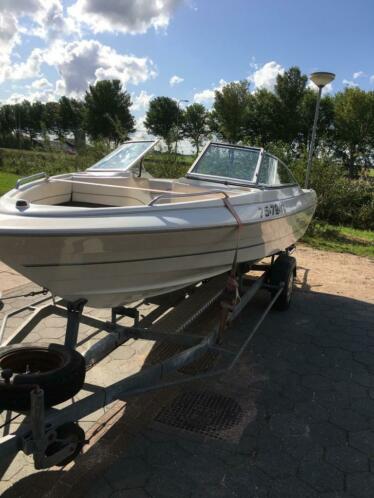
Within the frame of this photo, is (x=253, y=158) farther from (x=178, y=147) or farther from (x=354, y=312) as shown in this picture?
(x=178, y=147)

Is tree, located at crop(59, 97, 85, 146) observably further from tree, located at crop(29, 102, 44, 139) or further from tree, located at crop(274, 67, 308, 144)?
tree, located at crop(274, 67, 308, 144)

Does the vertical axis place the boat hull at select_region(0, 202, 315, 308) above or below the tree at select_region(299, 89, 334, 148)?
below

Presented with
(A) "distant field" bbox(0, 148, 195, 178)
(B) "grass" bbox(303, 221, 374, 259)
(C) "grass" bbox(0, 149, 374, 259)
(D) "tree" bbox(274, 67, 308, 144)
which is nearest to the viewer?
(B) "grass" bbox(303, 221, 374, 259)

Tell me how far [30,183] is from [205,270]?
1.63 m

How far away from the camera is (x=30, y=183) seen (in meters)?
3.64

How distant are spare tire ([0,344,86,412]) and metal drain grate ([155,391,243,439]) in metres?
0.89

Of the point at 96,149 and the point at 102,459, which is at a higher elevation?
the point at 96,149

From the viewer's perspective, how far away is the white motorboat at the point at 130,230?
2486mm

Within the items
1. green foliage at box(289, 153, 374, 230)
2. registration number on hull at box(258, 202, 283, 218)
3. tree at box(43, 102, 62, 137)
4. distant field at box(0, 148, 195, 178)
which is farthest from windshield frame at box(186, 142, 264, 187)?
tree at box(43, 102, 62, 137)

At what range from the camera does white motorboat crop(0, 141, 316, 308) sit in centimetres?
249

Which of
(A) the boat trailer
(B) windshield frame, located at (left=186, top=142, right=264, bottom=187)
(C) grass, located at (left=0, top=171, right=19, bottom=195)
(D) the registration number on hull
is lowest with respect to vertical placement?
(C) grass, located at (left=0, top=171, right=19, bottom=195)

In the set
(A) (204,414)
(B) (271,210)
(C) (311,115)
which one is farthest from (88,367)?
(C) (311,115)

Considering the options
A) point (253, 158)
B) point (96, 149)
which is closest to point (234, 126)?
point (96, 149)

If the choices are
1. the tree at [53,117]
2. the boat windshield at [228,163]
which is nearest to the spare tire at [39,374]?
the boat windshield at [228,163]
